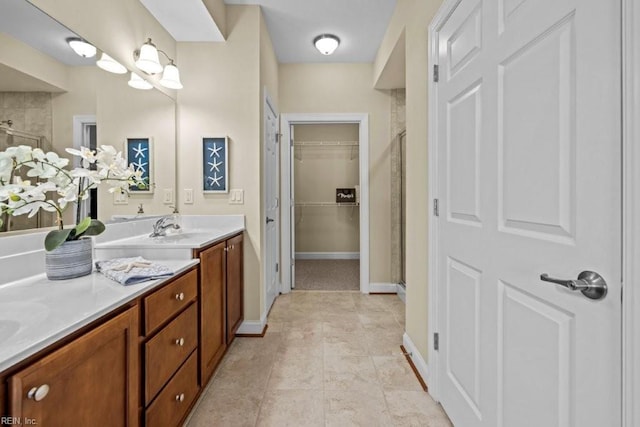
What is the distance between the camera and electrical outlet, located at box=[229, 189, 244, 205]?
2512 millimetres

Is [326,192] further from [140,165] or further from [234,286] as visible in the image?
[140,165]

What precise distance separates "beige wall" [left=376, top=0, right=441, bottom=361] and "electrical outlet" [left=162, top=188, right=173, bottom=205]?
1.82 metres

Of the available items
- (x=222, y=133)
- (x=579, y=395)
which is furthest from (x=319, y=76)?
(x=579, y=395)

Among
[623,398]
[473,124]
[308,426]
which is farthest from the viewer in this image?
[308,426]

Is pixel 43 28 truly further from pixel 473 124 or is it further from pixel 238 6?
pixel 473 124

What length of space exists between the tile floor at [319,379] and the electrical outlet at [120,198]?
1.21 metres

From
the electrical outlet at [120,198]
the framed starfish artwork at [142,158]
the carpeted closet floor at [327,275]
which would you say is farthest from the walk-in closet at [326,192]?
the electrical outlet at [120,198]

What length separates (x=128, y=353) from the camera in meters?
1.00

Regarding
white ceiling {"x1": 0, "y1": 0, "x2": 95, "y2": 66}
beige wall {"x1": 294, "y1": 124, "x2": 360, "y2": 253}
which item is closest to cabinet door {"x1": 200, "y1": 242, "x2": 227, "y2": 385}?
white ceiling {"x1": 0, "y1": 0, "x2": 95, "y2": 66}

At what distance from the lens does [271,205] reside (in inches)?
124

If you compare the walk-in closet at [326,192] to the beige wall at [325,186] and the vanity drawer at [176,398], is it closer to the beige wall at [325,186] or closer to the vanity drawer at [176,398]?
the beige wall at [325,186]

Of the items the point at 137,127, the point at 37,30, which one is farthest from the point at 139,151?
the point at 37,30

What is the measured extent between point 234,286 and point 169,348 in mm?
982

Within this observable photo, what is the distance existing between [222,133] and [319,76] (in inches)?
62.1
